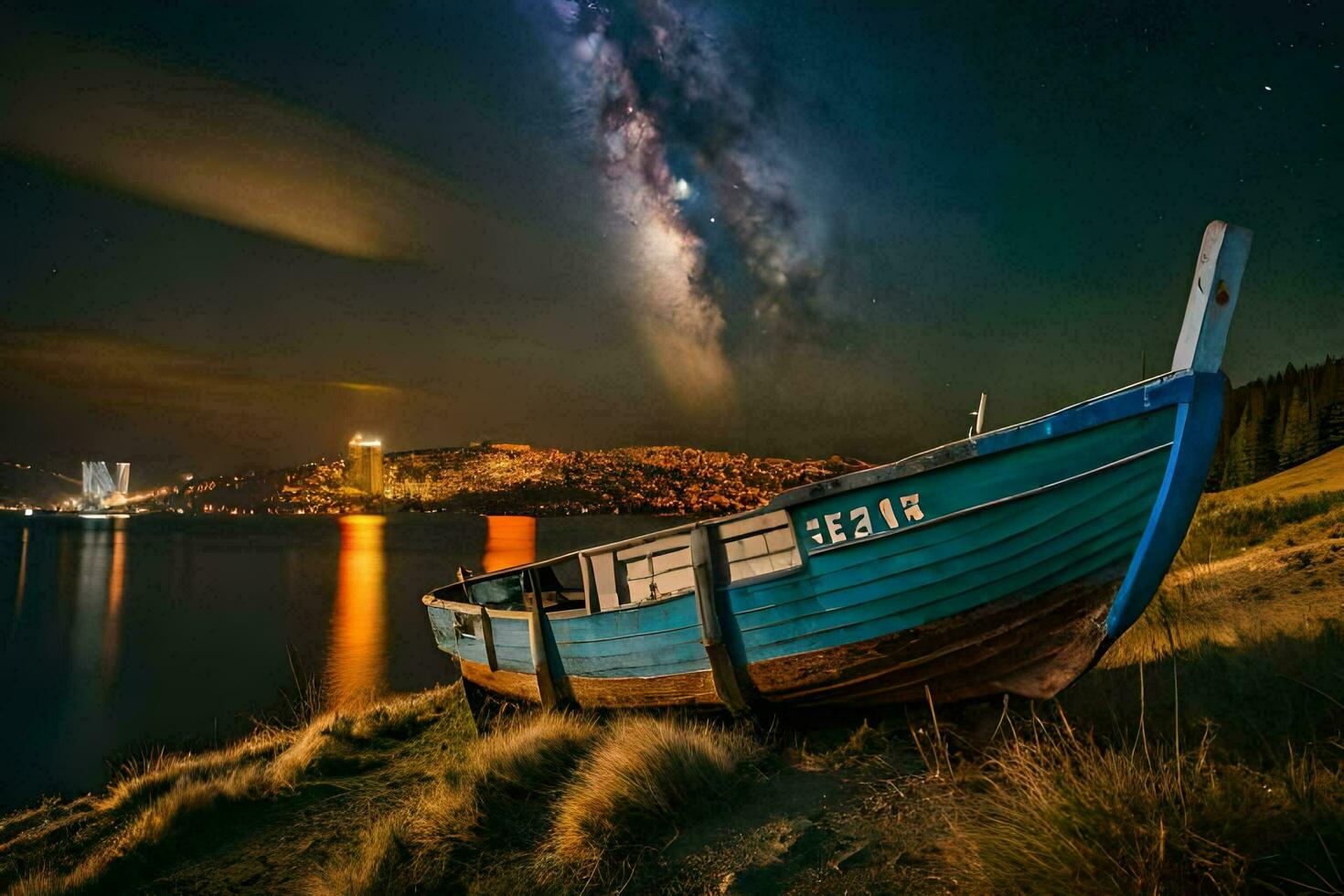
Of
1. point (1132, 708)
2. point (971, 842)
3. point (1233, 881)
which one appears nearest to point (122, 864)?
point (971, 842)

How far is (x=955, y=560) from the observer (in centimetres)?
572

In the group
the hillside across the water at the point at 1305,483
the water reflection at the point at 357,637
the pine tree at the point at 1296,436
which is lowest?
the water reflection at the point at 357,637

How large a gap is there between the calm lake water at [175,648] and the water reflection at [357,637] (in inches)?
4.6

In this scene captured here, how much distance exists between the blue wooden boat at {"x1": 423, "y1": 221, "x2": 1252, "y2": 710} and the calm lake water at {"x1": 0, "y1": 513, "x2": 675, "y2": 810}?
15.3 m

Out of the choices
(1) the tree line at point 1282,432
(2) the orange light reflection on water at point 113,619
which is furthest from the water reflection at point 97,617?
(1) the tree line at point 1282,432

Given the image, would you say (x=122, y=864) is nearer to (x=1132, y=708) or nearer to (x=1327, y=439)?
(x=1132, y=708)

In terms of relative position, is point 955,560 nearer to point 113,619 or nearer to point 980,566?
point 980,566

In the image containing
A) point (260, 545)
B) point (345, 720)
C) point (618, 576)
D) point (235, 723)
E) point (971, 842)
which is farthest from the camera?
point (260, 545)

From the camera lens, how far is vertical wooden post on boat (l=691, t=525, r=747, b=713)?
22.2 feet

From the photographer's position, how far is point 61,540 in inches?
4331

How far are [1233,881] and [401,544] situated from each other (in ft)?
366

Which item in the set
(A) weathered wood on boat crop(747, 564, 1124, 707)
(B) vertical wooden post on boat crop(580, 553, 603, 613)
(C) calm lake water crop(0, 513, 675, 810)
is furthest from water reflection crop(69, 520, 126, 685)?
(A) weathered wood on boat crop(747, 564, 1124, 707)

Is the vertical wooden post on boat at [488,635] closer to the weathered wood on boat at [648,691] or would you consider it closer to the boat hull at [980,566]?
the weathered wood on boat at [648,691]

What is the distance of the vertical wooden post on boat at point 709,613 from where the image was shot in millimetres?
6754
